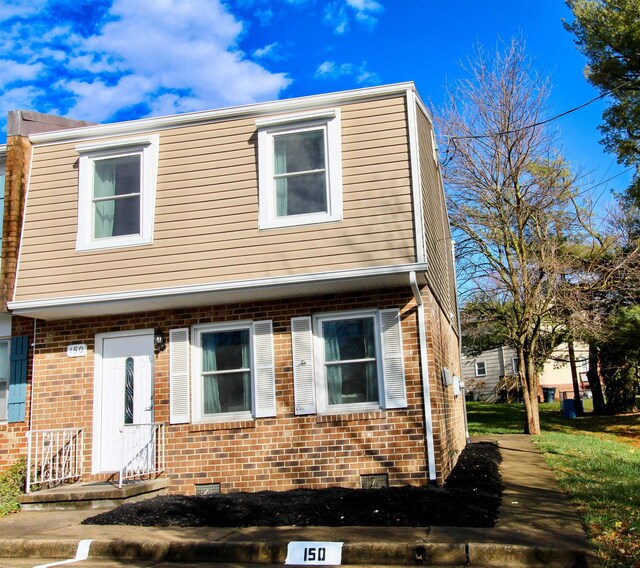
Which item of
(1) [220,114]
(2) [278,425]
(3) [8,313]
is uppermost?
(1) [220,114]

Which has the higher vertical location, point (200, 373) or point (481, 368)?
point (481, 368)

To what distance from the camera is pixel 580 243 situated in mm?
20531

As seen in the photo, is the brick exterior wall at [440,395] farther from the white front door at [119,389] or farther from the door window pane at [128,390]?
the door window pane at [128,390]

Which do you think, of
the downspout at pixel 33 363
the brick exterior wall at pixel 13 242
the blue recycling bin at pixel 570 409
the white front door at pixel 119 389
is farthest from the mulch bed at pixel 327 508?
the blue recycling bin at pixel 570 409

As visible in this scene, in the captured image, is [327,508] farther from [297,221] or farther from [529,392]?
[529,392]

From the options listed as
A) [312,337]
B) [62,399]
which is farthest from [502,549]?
[62,399]

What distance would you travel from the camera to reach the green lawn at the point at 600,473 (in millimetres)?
5816

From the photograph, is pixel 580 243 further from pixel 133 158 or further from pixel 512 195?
pixel 133 158

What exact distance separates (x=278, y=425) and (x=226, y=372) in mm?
1078

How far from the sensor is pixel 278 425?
903 cm

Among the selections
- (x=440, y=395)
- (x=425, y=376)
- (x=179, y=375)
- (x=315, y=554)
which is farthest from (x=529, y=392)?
(x=315, y=554)

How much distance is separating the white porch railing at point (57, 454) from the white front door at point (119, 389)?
27 cm

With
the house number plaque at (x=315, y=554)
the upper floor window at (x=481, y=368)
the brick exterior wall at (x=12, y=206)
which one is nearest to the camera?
the house number plaque at (x=315, y=554)

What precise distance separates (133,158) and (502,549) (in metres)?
7.52
